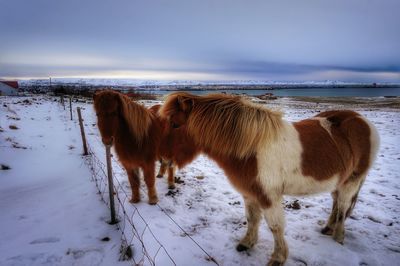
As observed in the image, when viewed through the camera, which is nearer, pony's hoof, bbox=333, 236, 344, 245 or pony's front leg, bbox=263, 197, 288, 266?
pony's front leg, bbox=263, 197, 288, 266

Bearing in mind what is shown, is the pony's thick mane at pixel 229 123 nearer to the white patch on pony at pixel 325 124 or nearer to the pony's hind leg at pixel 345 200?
the white patch on pony at pixel 325 124

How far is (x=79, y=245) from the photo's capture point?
297 cm

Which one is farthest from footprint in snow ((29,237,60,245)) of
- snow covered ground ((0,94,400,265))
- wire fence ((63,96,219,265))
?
wire fence ((63,96,219,265))

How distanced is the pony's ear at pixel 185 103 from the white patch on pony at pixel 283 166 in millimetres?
927

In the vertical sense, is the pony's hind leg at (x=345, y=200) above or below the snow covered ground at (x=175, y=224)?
above

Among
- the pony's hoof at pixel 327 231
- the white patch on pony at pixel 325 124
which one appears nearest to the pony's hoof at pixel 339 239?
the pony's hoof at pixel 327 231

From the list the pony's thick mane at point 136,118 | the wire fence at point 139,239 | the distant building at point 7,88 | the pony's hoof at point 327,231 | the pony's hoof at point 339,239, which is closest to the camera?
the wire fence at point 139,239

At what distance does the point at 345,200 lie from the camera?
3072mm

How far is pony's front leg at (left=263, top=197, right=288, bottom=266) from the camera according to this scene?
97.9 inches

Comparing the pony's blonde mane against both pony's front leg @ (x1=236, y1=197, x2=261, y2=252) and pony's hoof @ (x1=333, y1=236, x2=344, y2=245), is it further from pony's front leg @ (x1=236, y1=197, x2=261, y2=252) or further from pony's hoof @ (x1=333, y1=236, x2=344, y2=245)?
pony's hoof @ (x1=333, y1=236, x2=344, y2=245)

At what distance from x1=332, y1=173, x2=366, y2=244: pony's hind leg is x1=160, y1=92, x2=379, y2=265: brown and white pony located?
34cm

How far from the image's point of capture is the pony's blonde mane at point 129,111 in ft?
10.5

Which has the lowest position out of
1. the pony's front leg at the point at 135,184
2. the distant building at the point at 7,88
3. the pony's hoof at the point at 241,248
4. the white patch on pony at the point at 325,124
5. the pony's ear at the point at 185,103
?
the pony's hoof at the point at 241,248

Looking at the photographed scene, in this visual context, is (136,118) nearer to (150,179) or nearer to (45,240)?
(150,179)
